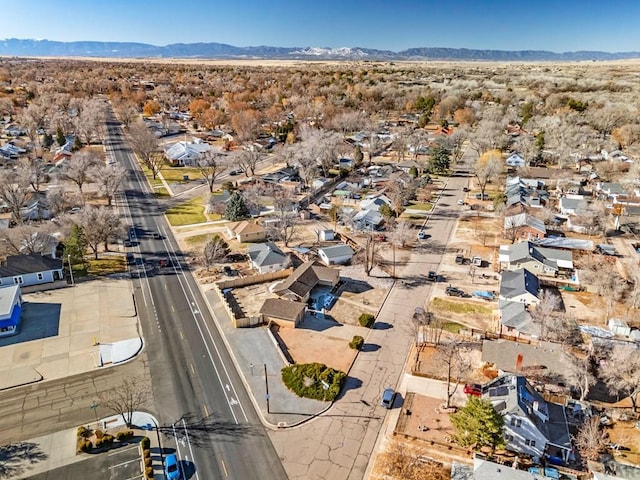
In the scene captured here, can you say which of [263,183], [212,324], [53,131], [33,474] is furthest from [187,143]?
[33,474]

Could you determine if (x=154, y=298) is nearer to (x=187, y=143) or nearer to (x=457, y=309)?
(x=457, y=309)

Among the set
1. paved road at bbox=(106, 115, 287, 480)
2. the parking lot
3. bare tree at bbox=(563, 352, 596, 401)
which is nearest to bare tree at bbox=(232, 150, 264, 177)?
paved road at bbox=(106, 115, 287, 480)

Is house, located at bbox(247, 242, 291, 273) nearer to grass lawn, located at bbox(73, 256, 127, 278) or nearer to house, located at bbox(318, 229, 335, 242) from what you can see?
house, located at bbox(318, 229, 335, 242)

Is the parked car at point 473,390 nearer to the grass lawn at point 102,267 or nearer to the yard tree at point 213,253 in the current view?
the yard tree at point 213,253

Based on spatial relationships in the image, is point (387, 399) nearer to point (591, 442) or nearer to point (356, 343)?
point (356, 343)

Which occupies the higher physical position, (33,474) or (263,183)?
(263,183)

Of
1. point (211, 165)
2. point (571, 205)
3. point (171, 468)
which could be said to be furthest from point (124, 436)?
point (571, 205)

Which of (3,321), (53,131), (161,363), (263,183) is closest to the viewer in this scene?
(161,363)
